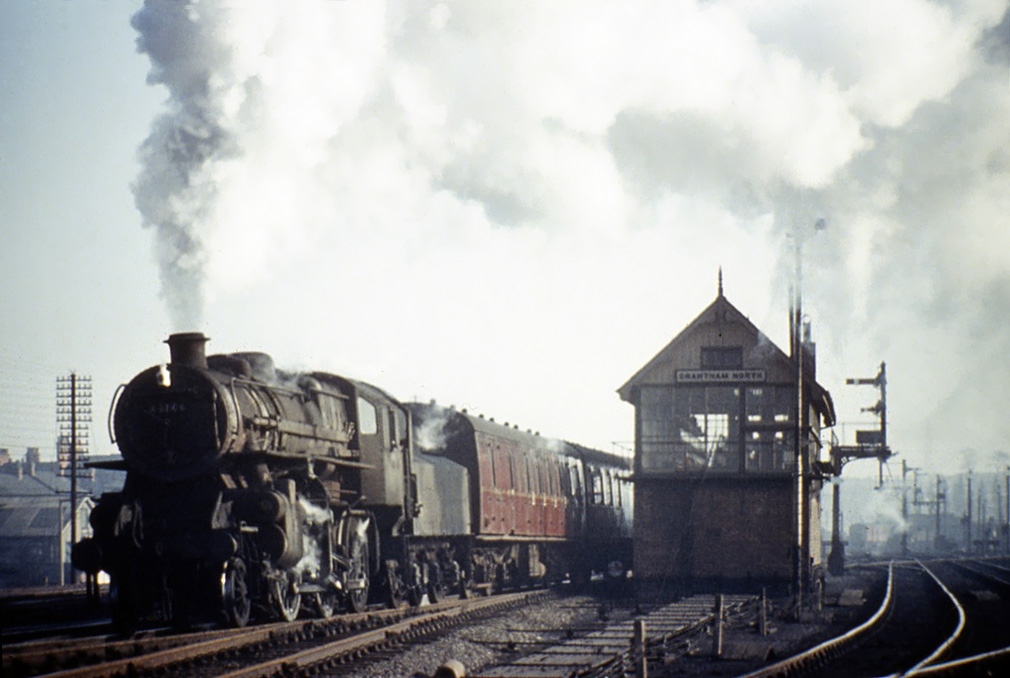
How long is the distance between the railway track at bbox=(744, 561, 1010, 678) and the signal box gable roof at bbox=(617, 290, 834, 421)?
6.22 metres

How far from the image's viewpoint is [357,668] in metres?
13.0

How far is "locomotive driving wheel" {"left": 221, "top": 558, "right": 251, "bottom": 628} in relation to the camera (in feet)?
49.4

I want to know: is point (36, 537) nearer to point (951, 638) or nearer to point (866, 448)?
point (866, 448)

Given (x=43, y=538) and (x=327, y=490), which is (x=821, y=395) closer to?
(x=327, y=490)

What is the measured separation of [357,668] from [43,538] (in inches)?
1739

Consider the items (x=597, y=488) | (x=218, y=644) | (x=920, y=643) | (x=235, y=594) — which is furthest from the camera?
(x=597, y=488)

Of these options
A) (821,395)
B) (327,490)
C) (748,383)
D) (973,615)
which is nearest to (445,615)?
(327,490)

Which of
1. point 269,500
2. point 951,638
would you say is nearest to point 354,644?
point 269,500

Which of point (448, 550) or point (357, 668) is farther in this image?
point (448, 550)

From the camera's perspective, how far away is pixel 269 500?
15.6 meters

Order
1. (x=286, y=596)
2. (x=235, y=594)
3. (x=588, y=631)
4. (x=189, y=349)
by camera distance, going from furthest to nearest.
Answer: (x=588, y=631)
(x=286, y=596)
(x=189, y=349)
(x=235, y=594)

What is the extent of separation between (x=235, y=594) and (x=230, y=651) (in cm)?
189

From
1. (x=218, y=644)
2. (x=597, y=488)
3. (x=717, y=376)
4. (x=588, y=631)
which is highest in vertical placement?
(x=717, y=376)

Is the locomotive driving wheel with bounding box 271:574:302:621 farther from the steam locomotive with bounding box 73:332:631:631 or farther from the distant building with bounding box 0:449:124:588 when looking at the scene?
the distant building with bounding box 0:449:124:588
